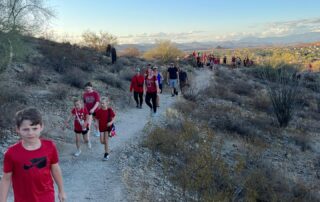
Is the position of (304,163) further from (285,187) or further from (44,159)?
(44,159)

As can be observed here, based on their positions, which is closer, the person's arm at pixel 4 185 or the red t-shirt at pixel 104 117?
the person's arm at pixel 4 185

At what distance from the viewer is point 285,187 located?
32.5 ft

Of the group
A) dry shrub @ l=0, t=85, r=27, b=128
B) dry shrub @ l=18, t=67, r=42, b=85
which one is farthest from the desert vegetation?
dry shrub @ l=18, t=67, r=42, b=85

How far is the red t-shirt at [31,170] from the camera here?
3.47m

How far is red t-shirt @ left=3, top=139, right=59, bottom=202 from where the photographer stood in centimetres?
347

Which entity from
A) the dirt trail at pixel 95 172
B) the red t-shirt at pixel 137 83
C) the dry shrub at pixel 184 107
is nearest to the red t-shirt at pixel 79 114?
the dirt trail at pixel 95 172

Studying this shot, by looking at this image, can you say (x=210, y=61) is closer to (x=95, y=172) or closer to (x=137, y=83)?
(x=137, y=83)

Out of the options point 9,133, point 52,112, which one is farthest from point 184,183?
point 52,112

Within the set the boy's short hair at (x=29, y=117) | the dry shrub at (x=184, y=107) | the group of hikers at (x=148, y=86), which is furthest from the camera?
the dry shrub at (x=184, y=107)

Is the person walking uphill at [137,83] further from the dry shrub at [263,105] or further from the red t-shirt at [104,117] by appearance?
the dry shrub at [263,105]

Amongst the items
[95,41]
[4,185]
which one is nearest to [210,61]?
[95,41]

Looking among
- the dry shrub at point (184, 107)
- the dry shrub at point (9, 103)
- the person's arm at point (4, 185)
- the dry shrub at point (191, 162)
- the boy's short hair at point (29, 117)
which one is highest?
the boy's short hair at point (29, 117)

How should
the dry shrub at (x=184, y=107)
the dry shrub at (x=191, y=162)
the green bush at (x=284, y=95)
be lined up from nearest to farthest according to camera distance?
the dry shrub at (x=191, y=162) < the dry shrub at (x=184, y=107) < the green bush at (x=284, y=95)

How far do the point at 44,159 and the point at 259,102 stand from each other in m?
20.1
